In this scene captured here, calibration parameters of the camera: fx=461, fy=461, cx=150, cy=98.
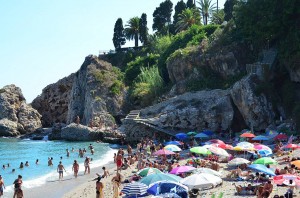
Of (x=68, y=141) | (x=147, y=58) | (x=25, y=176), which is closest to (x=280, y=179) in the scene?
(x=25, y=176)

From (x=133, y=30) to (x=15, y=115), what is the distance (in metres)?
26.1

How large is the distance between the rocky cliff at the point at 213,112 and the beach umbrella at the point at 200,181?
2012 cm

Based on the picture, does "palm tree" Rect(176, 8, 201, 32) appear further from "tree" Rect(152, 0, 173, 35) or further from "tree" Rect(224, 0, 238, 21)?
"tree" Rect(152, 0, 173, 35)

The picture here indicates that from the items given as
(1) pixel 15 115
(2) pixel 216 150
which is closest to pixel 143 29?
(1) pixel 15 115

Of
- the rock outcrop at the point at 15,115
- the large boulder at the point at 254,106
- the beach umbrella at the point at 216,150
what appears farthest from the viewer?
the rock outcrop at the point at 15,115

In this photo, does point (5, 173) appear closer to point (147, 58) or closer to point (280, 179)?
point (280, 179)

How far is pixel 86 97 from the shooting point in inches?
2522

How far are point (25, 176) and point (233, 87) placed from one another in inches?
774

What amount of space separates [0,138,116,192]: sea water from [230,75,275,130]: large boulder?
12.5m

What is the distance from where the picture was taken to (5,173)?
33.9 metres

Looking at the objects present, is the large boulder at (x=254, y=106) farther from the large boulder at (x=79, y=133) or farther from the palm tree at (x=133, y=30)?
the palm tree at (x=133, y=30)

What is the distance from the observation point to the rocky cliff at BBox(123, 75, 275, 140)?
39.8 metres

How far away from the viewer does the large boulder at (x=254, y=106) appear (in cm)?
3962

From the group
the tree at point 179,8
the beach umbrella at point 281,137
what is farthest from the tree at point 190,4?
the beach umbrella at point 281,137
